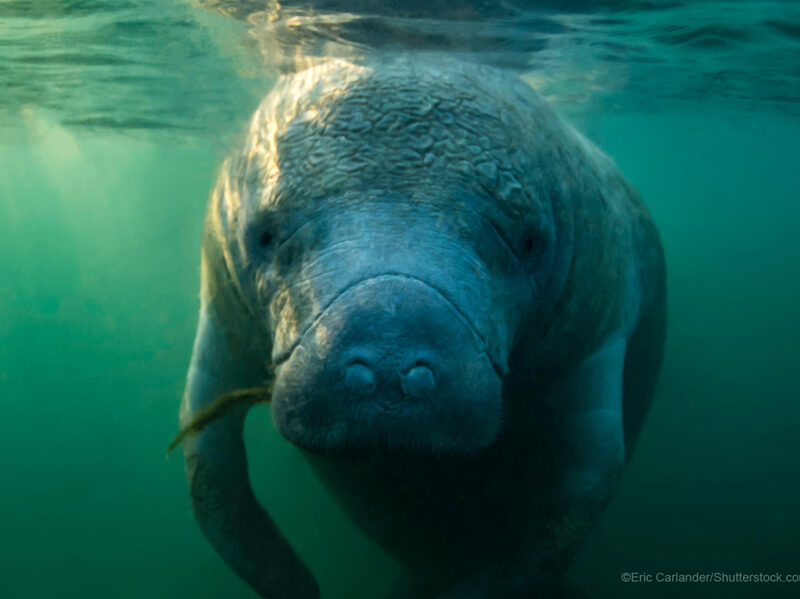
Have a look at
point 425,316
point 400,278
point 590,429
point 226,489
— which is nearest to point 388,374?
point 425,316

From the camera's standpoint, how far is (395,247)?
6.58ft

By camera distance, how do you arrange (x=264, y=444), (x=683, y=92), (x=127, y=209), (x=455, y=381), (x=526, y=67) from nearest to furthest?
(x=455, y=381) → (x=526, y=67) → (x=264, y=444) → (x=683, y=92) → (x=127, y=209)

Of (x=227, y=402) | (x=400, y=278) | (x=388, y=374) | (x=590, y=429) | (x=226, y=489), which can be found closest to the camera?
(x=388, y=374)

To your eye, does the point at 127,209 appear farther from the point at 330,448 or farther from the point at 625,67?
the point at 330,448

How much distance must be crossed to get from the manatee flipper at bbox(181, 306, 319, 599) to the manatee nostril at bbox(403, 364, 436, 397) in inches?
83.0

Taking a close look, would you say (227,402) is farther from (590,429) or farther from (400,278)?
(590,429)

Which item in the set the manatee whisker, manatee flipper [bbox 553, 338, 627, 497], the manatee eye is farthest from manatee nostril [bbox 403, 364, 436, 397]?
manatee flipper [bbox 553, 338, 627, 497]

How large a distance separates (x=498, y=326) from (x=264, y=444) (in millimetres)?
10542

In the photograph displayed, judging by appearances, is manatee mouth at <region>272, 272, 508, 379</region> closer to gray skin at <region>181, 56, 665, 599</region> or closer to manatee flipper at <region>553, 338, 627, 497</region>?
gray skin at <region>181, 56, 665, 599</region>

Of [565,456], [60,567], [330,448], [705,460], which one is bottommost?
[60,567]

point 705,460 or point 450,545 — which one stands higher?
point 450,545

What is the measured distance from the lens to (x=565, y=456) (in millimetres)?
3453

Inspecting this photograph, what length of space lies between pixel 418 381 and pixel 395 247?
1.57 ft

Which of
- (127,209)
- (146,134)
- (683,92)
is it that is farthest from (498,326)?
(127,209)
